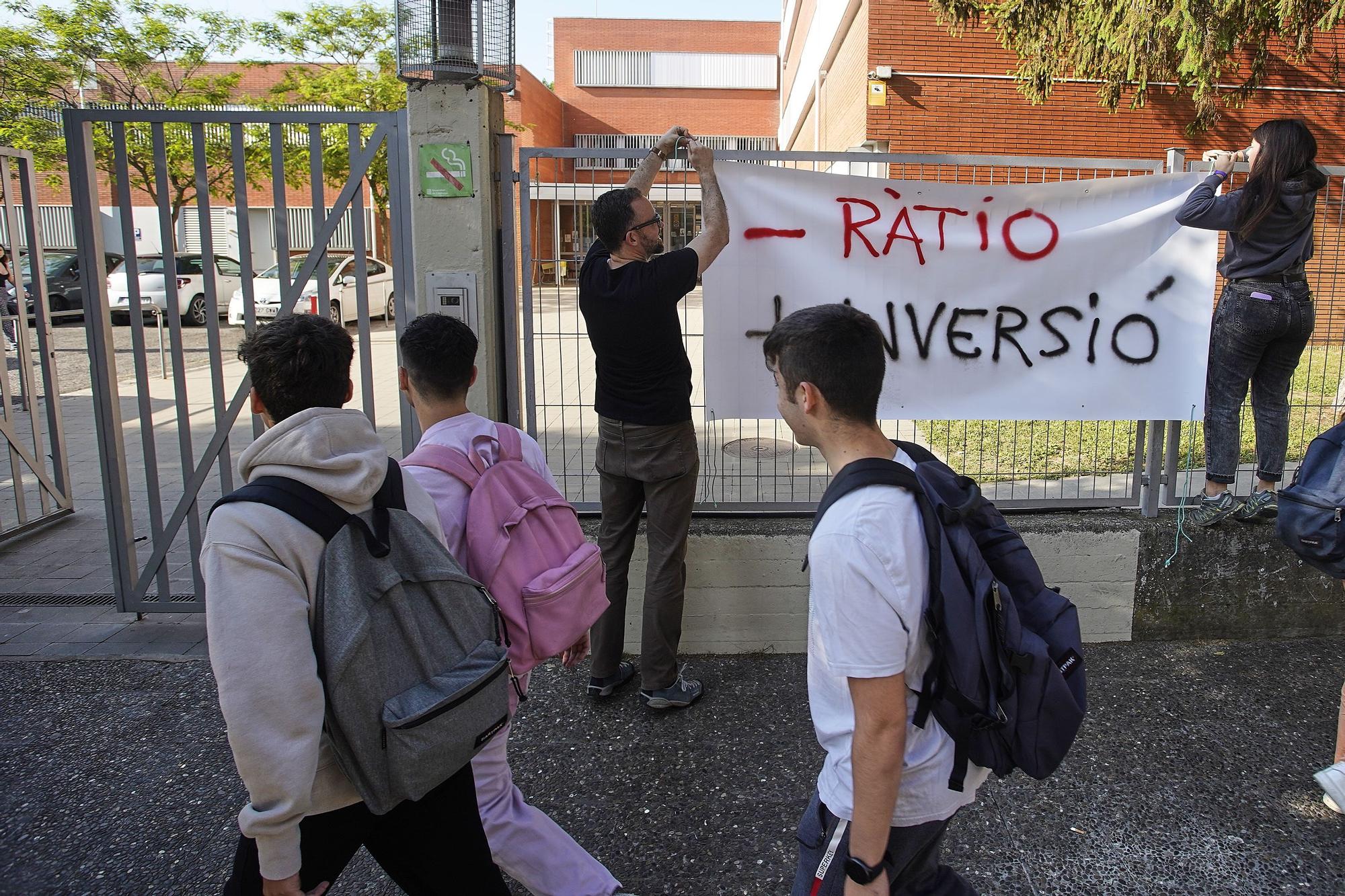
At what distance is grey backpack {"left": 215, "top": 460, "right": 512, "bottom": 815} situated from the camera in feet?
5.72

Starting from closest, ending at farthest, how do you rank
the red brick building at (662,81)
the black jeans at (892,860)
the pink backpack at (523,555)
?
1. the black jeans at (892,860)
2. the pink backpack at (523,555)
3. the red brick building at (662,81)

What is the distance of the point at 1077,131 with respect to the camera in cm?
1416

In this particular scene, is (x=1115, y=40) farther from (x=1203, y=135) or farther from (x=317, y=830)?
(x=317, y=830)

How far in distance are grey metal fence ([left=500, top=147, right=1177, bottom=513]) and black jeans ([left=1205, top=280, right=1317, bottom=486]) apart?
0.22m

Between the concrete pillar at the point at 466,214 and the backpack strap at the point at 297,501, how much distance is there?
7.92 feet

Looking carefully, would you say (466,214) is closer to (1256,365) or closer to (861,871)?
(861,871)

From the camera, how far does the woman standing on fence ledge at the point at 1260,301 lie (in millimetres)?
4012

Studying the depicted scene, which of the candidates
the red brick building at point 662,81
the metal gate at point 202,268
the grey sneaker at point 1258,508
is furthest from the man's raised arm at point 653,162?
the red brick building at point 662,81

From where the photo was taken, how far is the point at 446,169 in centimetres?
408

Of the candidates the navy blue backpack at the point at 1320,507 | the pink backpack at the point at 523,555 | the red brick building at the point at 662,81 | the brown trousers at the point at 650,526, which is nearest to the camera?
the pink backpack at the point at 523,555

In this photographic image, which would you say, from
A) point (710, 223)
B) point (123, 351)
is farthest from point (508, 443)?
point (123, 351)

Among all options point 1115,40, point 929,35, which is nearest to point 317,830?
point 1115,40

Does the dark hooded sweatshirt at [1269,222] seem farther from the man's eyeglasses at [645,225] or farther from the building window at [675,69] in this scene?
the building window at [675,69]

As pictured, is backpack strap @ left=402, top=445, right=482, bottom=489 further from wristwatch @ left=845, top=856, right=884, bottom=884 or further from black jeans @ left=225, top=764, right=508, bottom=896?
wristwatch @ left=845, top=856, right=884, bottom=884
